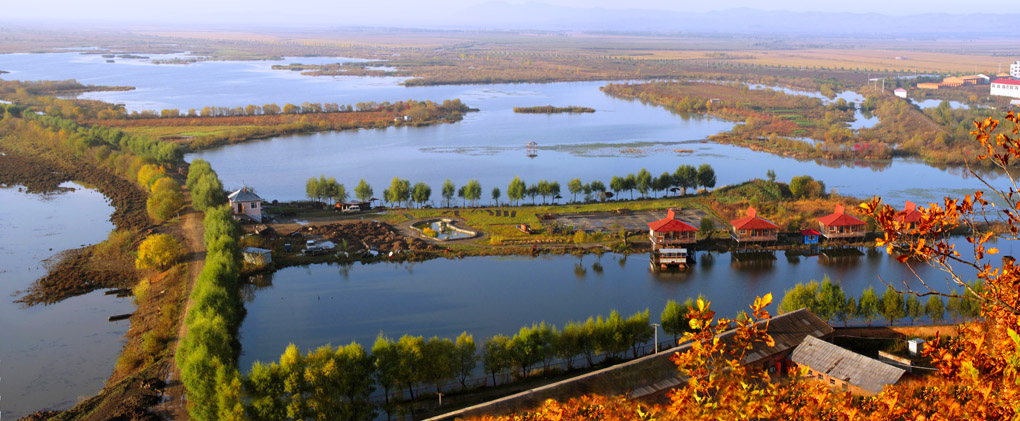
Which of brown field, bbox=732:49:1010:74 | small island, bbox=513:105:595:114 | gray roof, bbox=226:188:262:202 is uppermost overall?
brown field, bbox=732:49:1010:74

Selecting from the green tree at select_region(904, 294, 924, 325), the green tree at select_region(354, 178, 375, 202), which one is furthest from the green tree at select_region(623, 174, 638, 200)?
the green tree at select_region(904, 294, 924, 325)

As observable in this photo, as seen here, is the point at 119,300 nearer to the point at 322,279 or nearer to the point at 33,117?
the point at 322,279

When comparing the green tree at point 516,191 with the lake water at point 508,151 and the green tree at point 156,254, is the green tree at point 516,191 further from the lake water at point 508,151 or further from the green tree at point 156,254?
Answer: the green tree at point 156,254

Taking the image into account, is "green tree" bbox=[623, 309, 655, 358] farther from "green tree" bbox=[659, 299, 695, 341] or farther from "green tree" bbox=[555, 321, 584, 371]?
"green tree" bbox=[555, 321, 584, 371]

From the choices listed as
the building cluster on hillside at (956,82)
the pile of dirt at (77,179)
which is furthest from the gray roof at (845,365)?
the building cluster on hillside at (956,82)

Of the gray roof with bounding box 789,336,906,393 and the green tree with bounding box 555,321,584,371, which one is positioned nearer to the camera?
the gray roof with bounding box 789,336,906,393

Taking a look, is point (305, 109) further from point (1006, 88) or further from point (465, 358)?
point (1006, 88)

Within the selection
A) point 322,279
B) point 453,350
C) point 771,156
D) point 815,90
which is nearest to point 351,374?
point 453,350
